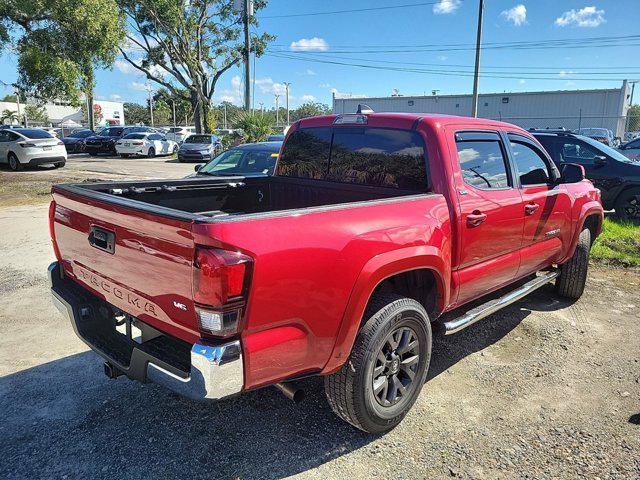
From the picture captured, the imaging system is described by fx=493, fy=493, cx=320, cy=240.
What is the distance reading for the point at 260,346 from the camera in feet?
7.59

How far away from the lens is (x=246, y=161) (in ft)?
28.7

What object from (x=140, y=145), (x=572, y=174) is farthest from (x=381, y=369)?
(x=140, y=145)

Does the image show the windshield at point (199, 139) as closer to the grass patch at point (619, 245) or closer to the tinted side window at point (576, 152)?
the tinted side window at point (576, 152)

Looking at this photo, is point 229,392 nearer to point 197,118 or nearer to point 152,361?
point 152,361

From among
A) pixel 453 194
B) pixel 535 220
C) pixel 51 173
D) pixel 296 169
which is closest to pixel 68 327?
pixel 296 169

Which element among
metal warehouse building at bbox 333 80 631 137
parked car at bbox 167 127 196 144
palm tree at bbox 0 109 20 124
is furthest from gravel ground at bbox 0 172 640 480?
palm tree at bbox 0 109 20 124

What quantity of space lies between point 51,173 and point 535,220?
712 inches

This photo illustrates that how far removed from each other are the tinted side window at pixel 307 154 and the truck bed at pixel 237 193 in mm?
77

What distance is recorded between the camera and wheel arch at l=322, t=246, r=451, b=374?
8.66ft

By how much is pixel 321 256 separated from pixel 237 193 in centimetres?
227

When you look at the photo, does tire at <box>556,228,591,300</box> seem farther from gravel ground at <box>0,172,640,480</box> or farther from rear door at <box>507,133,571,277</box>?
gravel ground at <box>0,172,640,480</box>

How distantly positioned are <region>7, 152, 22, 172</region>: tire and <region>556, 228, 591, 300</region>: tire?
19293 millimetres

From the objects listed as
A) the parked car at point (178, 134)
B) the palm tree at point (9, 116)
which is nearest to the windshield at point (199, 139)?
the parked car at point (178, 134)

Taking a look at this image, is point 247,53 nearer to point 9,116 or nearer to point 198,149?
point 198,149
